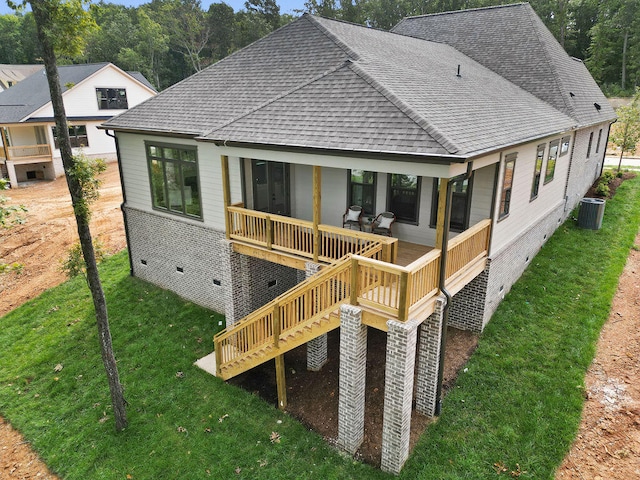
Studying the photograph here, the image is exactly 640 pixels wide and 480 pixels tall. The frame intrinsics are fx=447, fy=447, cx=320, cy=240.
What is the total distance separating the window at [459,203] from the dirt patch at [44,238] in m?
13.0

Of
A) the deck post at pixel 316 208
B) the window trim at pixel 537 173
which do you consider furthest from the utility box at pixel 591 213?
the deck post at pixel 316 208

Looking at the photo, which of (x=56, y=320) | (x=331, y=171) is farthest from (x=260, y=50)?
(x=56, y=320)

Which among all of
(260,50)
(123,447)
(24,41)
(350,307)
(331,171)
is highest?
(24,41)

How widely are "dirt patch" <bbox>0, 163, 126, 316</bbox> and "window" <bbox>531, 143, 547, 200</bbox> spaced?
1545 cm

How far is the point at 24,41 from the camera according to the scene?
69.6m

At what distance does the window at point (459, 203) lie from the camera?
10281mm

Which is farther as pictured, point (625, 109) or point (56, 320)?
point (625, 109)

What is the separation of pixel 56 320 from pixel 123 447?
6603mm

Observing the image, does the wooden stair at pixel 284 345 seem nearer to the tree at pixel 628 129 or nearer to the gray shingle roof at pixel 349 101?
the gray shingle roof at pixel 349 101

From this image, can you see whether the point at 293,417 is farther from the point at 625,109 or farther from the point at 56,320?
the point at 625,109

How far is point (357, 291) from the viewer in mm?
7812

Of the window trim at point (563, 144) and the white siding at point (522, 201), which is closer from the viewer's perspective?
the white siding at point (522, 201)

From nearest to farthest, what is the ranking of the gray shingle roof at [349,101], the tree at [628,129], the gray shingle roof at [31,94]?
the gray shingle roof at [349,101] → the tree at [628,129] → the gray shingle roof at [31,94]

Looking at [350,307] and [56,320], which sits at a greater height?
[350,307]
